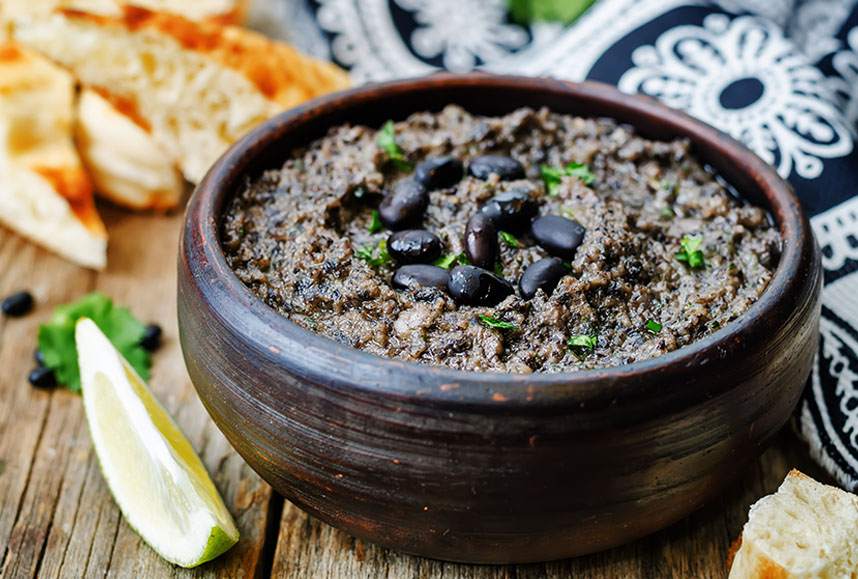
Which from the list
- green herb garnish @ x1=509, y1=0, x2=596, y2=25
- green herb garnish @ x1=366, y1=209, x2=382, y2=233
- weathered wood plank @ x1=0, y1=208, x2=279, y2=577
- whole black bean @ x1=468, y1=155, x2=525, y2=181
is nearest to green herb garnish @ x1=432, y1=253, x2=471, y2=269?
green herb garnish @ x1=366, y1=209, x2=382, y2=233

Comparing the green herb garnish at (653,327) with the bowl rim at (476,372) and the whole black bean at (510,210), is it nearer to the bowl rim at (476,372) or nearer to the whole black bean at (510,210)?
the bowl rim at (476,372)

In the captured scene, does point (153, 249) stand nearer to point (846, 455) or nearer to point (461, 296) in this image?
point (461, 296)

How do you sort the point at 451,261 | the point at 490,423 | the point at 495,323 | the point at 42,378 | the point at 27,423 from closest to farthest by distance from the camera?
the point at 490,423 < the point at 495,323 < the point at 451,261 < the point at 27,423 < the point at 42,378

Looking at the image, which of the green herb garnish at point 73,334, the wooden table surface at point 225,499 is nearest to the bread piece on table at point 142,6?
the green herb garnish at point 73,334

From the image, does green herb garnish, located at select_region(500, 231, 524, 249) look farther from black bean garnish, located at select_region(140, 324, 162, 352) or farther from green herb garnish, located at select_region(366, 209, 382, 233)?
black bean garnish, located at select_region(140, 324, 162, 352)

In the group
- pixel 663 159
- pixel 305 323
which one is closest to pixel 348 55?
pixel 663 159

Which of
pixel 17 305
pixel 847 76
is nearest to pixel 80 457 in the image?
pixel 17 305

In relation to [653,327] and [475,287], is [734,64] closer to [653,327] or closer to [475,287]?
[653,327]
